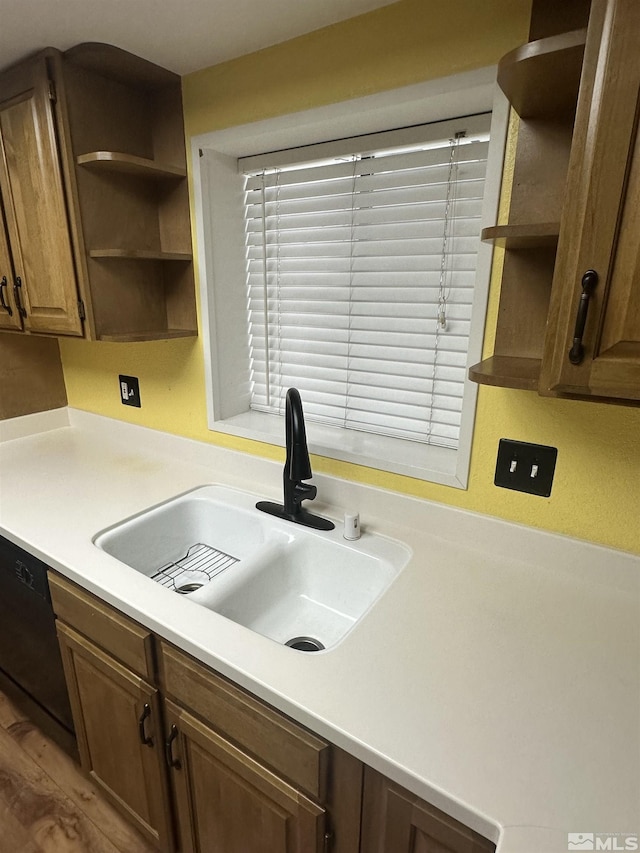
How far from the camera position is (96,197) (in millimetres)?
1372

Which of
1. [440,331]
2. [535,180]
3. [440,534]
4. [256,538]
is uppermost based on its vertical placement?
[535,180]

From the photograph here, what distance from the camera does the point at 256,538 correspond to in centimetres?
142

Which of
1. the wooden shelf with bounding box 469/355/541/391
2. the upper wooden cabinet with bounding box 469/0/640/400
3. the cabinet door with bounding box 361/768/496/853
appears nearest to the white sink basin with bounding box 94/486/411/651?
the cabinet door with bounding box 361/768/496/853

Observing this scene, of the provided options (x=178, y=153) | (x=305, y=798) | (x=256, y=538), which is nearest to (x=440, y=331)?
(x=256, y=538)

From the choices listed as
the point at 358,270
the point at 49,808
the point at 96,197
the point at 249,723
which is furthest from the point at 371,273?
the point at 49,808

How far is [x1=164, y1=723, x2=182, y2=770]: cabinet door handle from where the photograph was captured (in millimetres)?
1018

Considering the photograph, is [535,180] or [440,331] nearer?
[535,180]

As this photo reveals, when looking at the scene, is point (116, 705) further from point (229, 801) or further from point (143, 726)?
point (229, 801)

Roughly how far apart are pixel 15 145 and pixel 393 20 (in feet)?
3.83

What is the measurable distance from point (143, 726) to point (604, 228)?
136 cm

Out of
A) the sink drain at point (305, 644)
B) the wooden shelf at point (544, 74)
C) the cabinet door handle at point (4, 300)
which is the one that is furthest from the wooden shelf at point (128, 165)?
the sink drain at point (305, 644)

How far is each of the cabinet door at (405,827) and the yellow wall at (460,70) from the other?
0.66m

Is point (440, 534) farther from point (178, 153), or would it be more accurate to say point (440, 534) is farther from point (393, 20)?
point (178, 153)

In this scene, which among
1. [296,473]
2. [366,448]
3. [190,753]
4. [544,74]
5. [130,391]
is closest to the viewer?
[544,74]
